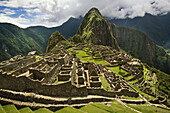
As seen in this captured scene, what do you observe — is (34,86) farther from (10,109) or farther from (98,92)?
(98,92)

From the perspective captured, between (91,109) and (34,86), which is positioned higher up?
(34,86)

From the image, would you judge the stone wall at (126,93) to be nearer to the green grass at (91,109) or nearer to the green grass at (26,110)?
the green grass at (91,109)

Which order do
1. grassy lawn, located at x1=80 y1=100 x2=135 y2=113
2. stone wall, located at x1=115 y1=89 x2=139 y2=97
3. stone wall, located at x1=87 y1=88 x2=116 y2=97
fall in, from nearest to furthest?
grassy lawn, located at x1=80 y1=100 x2=135 y2=113 < stone wall, located at x1=87 y1=88 x2=116 y2=97 < stone wall, located at x1=115 y1=89 x2=139 y2=97

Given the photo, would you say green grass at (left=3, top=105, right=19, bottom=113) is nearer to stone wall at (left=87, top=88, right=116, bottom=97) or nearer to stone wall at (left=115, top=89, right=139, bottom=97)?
stone wall at (left=87, top=88, right=116, bottom=97)

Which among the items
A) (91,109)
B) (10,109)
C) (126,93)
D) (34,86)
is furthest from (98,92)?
(10,109)

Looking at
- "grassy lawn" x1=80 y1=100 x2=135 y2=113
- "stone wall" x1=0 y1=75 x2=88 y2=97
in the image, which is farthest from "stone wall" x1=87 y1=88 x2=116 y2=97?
"stone wall" x1=0 y1=75 x2=88 y2=97

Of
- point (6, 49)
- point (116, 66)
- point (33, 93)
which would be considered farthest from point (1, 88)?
point (6, 49)

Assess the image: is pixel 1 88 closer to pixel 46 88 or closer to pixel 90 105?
pixel 46 88

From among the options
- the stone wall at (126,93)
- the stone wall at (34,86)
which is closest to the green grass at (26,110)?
the stone wall at (34,86)
